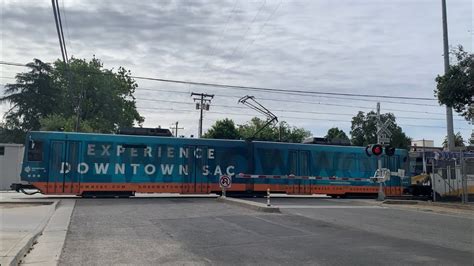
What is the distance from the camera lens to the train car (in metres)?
24.4

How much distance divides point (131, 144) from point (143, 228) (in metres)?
14.0

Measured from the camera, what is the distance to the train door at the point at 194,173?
27.0 meters

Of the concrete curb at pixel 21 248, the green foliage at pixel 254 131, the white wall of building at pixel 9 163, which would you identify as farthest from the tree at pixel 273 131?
the concrete curb at pixel 21 248

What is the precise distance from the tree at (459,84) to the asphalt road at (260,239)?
528cm

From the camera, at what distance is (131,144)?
85.7 feet

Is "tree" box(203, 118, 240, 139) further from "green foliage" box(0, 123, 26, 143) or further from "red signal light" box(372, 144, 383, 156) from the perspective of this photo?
"red signal light" box(372, 144, 383, 156)

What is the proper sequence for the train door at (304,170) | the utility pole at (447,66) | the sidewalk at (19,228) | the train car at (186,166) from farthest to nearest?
the train door at (304,170), the utility pole at (447,66), the train car at (186,166), the sidewalk at (19,228)

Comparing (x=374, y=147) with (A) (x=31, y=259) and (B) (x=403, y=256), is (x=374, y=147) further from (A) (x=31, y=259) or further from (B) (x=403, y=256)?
(A) (x=31, y=259)

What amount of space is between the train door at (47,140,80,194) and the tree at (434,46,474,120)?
56.9 feet

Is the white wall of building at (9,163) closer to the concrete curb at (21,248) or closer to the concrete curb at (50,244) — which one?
the concrete curb at (50,244)

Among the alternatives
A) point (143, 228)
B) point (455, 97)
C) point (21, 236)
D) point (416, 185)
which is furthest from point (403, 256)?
point (416, 185)

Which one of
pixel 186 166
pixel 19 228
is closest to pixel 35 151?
pixel 186 166

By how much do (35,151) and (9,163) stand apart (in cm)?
1561

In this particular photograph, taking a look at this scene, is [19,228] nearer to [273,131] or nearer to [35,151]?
[35,151]
